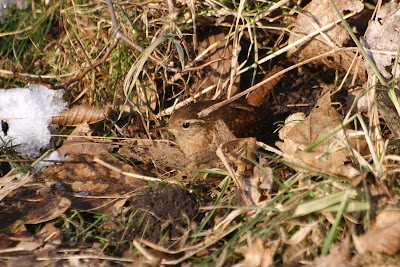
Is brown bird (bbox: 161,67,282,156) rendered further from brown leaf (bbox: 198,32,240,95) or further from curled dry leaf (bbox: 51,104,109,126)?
curled dry leaf (bbox: 51,104,109,126)

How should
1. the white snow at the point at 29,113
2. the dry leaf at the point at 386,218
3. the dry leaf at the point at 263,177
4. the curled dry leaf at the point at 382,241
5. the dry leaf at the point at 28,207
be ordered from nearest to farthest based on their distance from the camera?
the curled dry leaf at the point at 382,241 < the dry leaf at the point at 386,218 < the dry leaf at the point at 263,177 < the dry leaf at the point at 28,207 < the white snow at the point at 29,113

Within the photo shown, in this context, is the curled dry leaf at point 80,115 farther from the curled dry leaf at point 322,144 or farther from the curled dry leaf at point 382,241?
the curled dry leaf at point 382,241

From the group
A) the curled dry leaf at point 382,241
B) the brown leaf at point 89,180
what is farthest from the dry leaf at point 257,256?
the brown leaf at point 89,180

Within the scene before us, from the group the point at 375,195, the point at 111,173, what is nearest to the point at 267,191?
the point at 375,195

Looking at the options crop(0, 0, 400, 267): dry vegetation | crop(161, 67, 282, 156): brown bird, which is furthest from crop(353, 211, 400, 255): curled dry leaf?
crop(161, 67, 282, 156): brown bird

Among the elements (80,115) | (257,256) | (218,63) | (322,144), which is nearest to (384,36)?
(322,144)

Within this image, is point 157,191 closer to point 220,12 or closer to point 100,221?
point 100,221

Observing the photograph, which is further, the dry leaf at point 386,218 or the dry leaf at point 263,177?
the dry leaf at point 263,177
